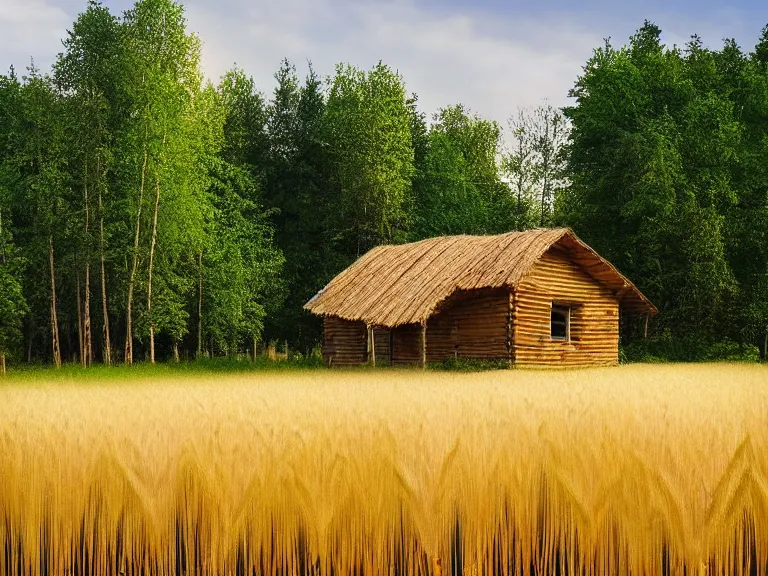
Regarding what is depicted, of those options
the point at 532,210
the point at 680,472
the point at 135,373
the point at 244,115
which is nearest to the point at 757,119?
the point at 532,210

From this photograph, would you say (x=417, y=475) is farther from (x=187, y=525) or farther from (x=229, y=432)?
(x=229, y=432)

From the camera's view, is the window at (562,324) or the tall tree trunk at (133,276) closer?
the window at (562,324)

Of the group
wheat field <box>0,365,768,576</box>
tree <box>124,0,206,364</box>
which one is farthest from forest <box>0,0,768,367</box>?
wheat field <box>0,365,768,576</box>

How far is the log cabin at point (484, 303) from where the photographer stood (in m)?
25.5

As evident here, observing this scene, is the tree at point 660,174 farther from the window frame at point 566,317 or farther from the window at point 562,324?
the window frame at point 566,317

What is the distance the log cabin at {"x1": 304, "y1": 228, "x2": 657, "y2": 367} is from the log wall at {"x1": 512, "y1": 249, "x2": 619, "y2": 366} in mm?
37

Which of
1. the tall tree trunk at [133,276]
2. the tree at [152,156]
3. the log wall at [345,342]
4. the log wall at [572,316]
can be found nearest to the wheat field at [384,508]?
the log wall at [572,316]

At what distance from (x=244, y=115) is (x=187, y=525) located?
43.2 metres

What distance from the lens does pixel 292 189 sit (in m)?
44.2

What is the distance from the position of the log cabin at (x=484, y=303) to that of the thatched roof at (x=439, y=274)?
0.15 ft

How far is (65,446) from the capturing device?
461 cm

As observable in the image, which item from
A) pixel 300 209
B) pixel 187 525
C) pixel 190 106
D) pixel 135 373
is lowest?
pixel 135 373

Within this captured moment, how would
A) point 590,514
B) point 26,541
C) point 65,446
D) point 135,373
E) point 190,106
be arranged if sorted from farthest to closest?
point 190,106, point 135,373, point 65,446, point 26,541, point 590,514

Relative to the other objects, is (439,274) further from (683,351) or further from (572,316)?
(683,351)
